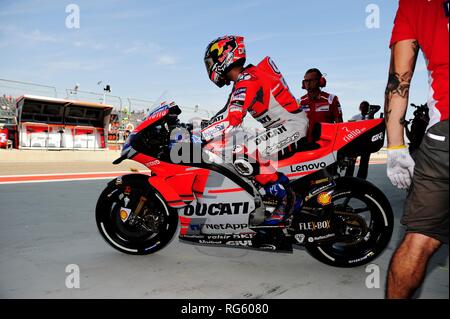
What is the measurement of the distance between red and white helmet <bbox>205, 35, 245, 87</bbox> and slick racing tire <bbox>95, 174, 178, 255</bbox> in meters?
1.11

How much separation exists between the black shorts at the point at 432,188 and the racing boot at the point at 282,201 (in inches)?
53.3

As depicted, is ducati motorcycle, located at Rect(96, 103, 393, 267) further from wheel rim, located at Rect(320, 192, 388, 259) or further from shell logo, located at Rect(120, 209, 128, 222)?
shell logo, located at Rect(120, 209, 128, 222)

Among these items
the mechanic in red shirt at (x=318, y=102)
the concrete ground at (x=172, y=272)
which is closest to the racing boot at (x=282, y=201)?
the concrete ground at (x=172, y=272)

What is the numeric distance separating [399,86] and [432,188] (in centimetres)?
53

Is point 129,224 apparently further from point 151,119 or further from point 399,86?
point 399,86

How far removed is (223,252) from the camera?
362 centimetres

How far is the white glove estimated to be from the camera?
1829mm

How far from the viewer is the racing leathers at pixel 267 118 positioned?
3029 millimetres

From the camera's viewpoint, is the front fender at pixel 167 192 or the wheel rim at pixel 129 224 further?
the wheel rim at pixel 129 224

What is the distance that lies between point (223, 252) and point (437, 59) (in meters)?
2.48

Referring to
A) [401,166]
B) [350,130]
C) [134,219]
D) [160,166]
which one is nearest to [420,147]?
[401,166]

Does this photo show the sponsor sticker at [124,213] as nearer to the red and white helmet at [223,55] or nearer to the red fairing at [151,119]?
the red fairing at [151,119]
